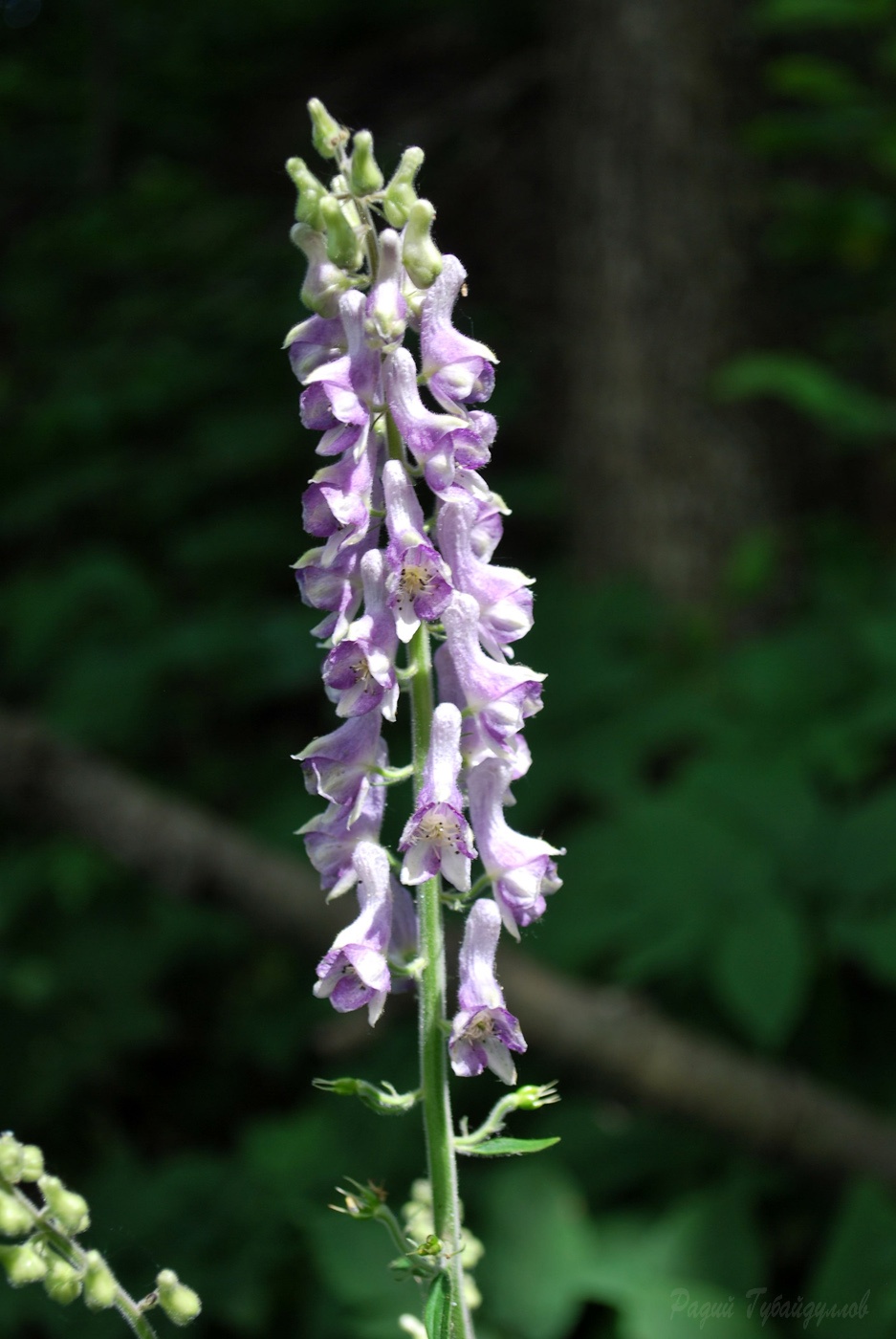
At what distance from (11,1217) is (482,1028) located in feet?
1.91

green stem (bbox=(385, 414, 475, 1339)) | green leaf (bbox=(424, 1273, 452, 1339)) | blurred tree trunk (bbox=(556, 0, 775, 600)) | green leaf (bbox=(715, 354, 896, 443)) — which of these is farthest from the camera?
blurred tree trunk (bbox=(556, 0, 775, 600))

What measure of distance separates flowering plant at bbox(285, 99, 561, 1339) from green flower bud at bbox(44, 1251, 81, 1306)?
1.22 ft

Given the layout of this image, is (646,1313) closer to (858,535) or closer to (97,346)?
(858,535)

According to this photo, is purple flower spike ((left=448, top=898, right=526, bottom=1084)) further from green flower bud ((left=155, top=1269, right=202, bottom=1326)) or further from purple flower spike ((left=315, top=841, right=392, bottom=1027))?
green flower bud ((left=155, top=1269, right=202, bottom=1326))

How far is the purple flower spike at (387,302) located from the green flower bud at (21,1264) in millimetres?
1123

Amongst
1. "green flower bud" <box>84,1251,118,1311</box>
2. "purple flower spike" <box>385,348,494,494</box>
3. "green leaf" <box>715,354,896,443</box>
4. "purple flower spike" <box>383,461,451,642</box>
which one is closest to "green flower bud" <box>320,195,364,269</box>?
"purple flower spike" <box>385,348,494,494</box>

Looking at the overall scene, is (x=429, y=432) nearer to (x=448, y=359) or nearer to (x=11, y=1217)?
(x=448, y=359)

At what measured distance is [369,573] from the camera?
1.61 m

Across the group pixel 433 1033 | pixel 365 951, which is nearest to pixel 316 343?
pixel 365 951

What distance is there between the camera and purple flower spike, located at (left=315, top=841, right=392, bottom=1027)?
1.56 meters

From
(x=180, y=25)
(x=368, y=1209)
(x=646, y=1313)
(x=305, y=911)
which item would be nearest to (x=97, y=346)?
(x=180, y=25)

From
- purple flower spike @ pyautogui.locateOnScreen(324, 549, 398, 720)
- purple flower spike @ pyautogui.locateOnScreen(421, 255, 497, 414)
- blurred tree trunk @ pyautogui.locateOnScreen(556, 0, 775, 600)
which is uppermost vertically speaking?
blurred tree trunk @ pyautogui.locateOnScreen(556, 0, 775, 600)

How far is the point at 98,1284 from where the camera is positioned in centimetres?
129

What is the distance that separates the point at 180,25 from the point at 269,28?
1.26 metres
